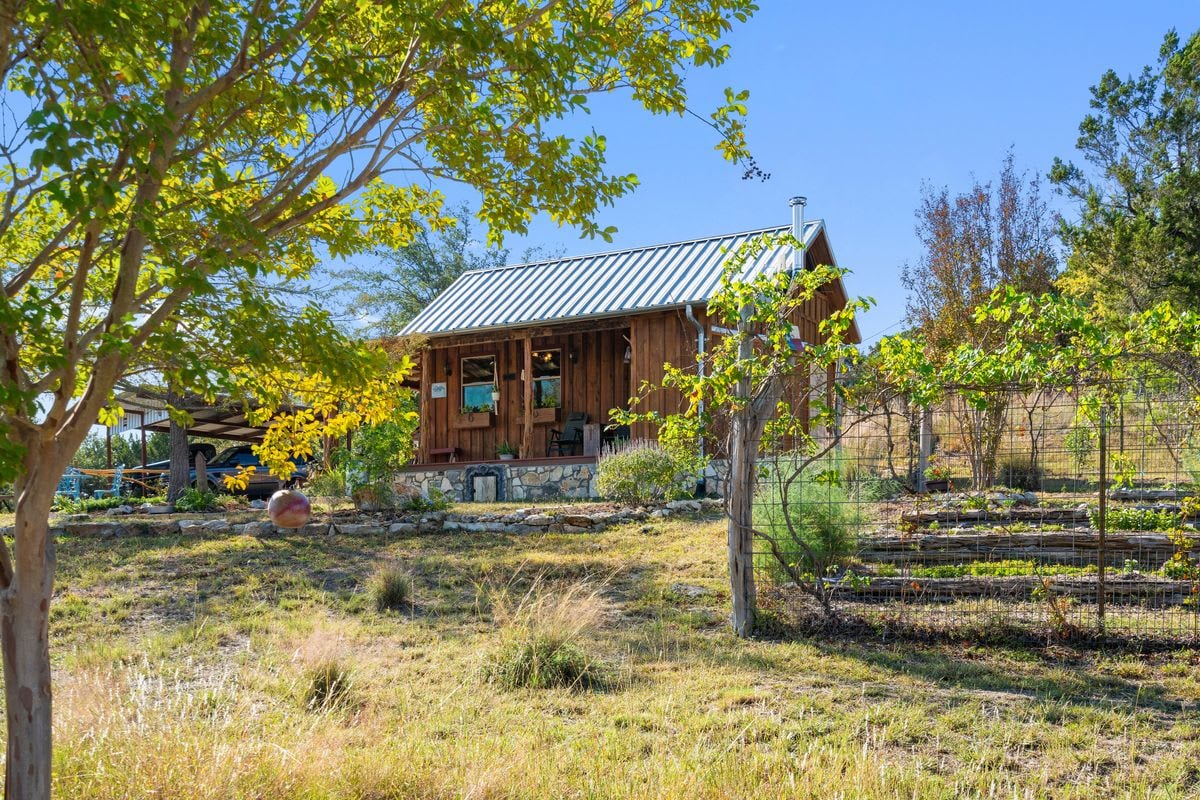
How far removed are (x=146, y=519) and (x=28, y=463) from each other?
34.0ft

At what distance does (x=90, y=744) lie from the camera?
3801 millimetres

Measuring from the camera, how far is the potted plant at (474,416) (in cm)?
1878

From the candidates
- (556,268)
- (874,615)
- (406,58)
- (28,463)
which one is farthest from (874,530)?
(556,268)

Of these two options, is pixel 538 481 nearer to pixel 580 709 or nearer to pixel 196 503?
pixel 196 503

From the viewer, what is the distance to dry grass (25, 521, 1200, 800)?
364 centimetres

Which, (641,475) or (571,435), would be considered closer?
(641,475)

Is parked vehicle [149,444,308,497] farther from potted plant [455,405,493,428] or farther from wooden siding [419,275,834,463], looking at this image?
potted plant [455,405,493,428]

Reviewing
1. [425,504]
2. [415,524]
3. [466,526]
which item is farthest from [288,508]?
[425,504]

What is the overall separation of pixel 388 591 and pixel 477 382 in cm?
1196

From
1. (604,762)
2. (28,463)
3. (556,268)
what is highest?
(556,268)

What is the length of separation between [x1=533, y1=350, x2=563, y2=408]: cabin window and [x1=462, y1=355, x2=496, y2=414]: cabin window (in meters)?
0.88

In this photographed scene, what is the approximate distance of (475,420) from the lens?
18.9 meters

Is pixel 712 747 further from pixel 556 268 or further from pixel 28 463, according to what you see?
pixel 556 268

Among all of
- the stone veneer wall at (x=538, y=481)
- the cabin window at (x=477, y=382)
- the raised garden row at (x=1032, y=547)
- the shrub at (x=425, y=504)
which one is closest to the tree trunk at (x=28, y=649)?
the raised garden row at (x=1032, y=547)
